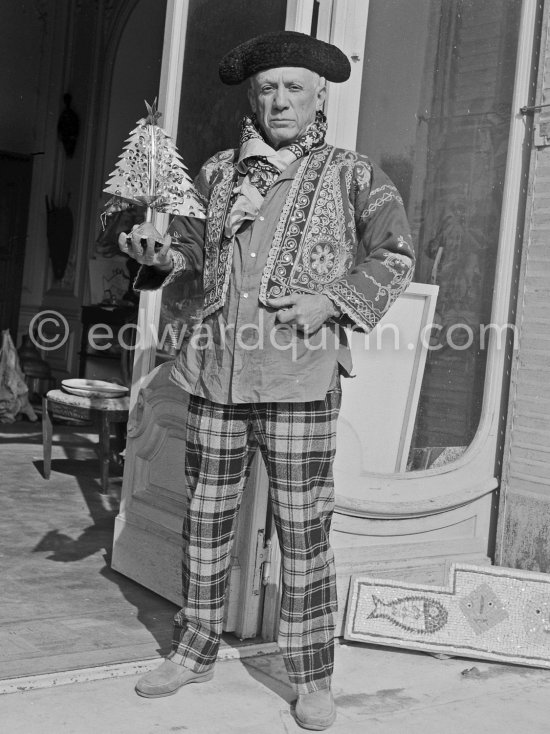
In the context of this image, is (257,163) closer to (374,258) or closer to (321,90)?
(321,90)

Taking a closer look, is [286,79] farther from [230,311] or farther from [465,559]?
[465,559]

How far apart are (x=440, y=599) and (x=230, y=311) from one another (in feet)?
4.03

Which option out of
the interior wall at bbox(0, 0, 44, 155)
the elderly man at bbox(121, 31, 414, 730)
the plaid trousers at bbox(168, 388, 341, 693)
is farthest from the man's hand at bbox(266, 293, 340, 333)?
the interior wall at bbox(0, 0, 44, 155)

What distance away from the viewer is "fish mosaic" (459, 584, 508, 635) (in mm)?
3039

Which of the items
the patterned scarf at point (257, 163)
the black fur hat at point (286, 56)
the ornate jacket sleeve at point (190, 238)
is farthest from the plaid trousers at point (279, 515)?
the black fur hat at point (286, 56)

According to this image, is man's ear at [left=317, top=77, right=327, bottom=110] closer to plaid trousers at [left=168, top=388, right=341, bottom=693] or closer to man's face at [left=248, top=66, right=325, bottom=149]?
man's face at [left=248, top=66, right=325, bottom=149]

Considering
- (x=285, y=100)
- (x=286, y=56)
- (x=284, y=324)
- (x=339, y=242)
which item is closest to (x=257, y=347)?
(x=284, y=324)

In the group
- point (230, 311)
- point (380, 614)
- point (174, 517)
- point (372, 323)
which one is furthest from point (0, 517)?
point (372, 323)

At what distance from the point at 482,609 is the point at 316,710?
0.84 metres

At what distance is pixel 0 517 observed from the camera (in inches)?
180

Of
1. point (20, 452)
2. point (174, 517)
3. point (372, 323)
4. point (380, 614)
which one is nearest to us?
point (372, 323)

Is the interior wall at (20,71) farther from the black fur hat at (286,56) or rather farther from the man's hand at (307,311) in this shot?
the man's hand at (307,311)

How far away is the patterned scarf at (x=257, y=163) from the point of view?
2.50 m

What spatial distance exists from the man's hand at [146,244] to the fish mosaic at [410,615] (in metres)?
1.33
